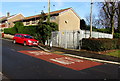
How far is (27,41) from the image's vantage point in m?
16.1

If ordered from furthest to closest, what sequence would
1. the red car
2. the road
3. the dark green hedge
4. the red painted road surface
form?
1. the red car
2. the dark green hedge
3. the red painted road surface
4. the road

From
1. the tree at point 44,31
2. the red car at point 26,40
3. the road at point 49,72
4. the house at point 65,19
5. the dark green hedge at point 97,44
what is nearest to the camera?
the road at point 49,72

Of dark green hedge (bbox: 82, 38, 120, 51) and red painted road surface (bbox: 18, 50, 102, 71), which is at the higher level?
dark green hedge (bbox: 82, 38, 120, 51)

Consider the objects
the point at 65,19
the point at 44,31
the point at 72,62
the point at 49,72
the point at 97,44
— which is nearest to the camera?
the point at 49,72

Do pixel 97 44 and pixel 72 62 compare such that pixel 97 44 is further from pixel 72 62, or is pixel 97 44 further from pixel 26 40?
pixel 26 40

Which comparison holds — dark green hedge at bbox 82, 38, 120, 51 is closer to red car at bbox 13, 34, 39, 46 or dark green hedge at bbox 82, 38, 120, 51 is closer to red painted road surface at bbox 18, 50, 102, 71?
red painted road surface at bbox 18, 50, 102, 71

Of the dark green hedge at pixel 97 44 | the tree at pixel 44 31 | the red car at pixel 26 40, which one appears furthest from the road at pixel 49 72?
the tree at pixel 44 31

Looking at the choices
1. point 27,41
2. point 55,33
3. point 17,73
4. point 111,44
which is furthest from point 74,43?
point 17,73

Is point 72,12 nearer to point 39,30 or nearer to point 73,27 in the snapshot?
point 73,27

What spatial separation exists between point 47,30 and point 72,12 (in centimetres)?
1529

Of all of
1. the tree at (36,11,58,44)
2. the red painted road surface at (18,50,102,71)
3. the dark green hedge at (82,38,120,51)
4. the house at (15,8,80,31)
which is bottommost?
the red painted road surface at (18,50,102,71)

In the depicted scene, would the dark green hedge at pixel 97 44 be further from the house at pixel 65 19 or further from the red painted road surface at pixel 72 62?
the house at pixel 65 19

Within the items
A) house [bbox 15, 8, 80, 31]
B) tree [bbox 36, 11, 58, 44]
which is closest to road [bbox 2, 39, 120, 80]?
tree [bbox 36, 11, 58, 44]

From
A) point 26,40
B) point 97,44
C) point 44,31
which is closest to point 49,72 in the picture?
point 97,44
